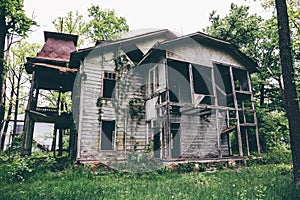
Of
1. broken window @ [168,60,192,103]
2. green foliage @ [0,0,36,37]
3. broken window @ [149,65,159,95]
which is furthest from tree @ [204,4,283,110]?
green foliage @ [0,0,36,37]

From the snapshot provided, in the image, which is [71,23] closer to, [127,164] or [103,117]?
[103,117]

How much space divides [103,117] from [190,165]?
6092 mm

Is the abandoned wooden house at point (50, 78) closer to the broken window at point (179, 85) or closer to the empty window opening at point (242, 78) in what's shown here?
the broken window at point (179, 85)

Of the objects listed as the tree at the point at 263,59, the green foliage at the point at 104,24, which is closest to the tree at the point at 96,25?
the green foliage at the point at 104,24

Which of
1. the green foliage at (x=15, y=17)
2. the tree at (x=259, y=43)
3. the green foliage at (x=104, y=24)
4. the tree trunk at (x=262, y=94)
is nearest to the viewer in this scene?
the green foliage at (x=15, y=17)

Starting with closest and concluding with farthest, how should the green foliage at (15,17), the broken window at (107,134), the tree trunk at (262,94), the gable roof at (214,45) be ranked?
the green foliage at (15,17) < the gable roof at (214,45) < the broken window at (107,134) < the tree trunk at (262,94)

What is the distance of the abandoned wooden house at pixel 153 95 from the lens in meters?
13.8

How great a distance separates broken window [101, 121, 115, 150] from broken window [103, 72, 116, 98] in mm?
1934

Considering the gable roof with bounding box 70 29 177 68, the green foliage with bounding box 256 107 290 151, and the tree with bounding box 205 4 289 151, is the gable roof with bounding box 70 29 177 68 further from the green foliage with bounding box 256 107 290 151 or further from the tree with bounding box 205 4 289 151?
the green foliage with bounding box 256 107 290 151

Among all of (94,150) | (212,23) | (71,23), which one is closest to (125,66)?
(94,150)

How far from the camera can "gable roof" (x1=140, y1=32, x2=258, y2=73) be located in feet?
44.3

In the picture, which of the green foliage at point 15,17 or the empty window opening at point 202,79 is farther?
the empty window opening at point 202,79

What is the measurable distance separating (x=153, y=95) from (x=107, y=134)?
3.96 metres

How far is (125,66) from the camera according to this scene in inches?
619
